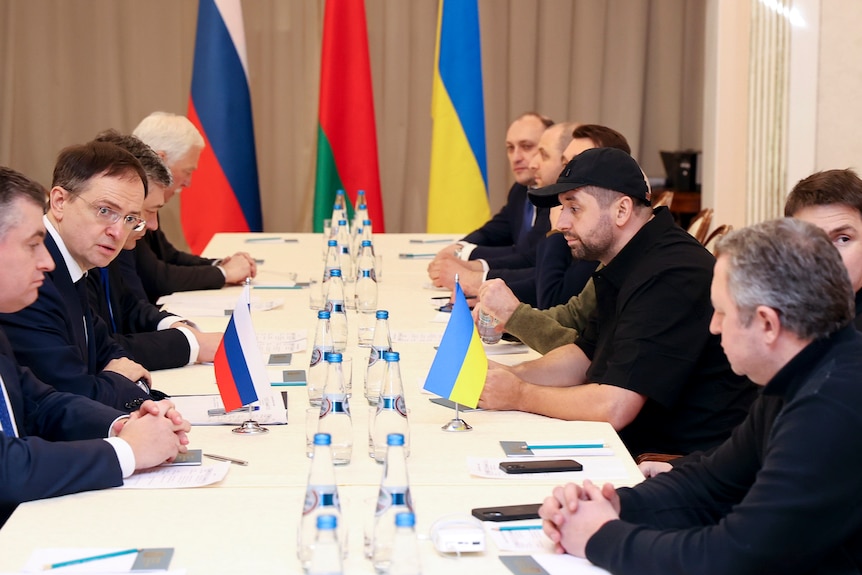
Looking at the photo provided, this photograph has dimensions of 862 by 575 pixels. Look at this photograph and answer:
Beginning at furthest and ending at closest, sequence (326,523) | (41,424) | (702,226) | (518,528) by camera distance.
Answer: (702,226)
(41,424)
(518,528)
(326,523)

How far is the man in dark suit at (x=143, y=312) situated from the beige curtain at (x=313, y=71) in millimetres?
4128

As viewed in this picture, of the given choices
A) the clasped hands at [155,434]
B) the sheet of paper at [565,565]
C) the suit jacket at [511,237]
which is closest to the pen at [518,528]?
the sheet of paper at [565,565]

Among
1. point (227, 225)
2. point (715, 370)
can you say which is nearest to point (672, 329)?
point (715, 370)

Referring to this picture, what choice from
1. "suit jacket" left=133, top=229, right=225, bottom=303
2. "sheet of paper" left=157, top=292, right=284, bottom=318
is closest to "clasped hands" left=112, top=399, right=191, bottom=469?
"sheet of paper" left=157, top=292, right=284, bottom=318

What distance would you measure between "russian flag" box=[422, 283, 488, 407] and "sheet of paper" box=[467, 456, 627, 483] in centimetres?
20

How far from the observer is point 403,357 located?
128 inches

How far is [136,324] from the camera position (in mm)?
3730

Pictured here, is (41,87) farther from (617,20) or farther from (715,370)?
(715,370)

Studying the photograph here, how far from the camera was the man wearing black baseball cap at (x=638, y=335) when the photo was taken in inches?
103

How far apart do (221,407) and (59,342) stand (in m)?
0.44

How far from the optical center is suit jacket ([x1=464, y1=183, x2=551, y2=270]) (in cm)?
503

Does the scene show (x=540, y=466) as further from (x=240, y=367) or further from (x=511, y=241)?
(x=511, y=241)

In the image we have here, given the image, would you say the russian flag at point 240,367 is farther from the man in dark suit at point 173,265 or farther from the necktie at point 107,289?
the man in dark suit at point 173,265

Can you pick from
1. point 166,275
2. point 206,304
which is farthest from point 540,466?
point 166,275
